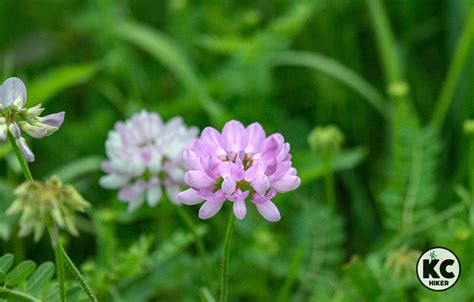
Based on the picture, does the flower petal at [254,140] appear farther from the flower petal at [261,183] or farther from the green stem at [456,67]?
the green stem at [456,67]

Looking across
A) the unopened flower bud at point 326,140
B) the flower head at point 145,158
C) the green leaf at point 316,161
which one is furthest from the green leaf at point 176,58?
the flower head at point 145,158

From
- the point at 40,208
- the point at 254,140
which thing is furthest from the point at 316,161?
the point at 40,208

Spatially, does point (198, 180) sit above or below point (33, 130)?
below

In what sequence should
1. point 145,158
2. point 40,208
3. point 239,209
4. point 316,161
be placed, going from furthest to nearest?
point 316,161 → point 145,158 → point 239,209 → point 40,208

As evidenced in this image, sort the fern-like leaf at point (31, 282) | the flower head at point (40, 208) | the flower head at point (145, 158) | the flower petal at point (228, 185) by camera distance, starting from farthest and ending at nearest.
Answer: the flower head at point (145, 158) < the fern-like leaf at point (31, 282) < the flower petal at point (228, 185) < the flower head at point (40, 208)

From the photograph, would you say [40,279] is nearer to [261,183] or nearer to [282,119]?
[261,183]

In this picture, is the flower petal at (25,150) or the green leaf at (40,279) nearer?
the flower petal at (25,150)

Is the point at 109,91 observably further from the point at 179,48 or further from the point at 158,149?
the point at 158,149
